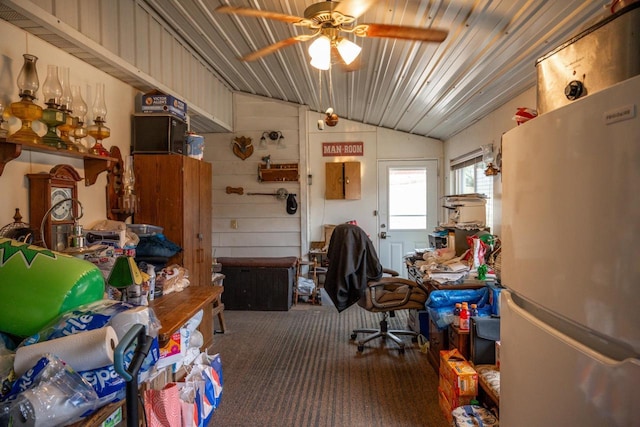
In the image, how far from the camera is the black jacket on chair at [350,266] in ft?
10.6

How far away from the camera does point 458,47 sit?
8.06 feet

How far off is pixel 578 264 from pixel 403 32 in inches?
60.7

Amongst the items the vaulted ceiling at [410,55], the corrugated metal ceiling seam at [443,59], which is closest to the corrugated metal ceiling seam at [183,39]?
the vaulted ceiling at [410,55]

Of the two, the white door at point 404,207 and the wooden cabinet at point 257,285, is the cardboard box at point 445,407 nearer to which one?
the wooden cabinet at point 257,285

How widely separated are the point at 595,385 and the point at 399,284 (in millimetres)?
2503

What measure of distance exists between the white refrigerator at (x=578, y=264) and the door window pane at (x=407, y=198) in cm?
444

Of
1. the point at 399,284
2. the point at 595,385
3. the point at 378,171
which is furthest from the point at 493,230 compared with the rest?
the point at 595,385

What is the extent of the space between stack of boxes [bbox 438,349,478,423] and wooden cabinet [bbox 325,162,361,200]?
3.29m

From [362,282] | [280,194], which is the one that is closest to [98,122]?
[362,282]

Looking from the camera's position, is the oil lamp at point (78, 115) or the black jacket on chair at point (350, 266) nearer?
the oil lamp at point (78, 115)

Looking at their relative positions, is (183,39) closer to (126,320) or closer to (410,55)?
(410,55)

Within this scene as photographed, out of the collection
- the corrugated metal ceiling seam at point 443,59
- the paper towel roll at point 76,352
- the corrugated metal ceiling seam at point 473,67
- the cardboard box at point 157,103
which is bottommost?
the paper towel roll at point 76,352

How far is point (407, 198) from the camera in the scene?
562 cm

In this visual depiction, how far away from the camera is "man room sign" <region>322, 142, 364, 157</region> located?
554 centimetres
